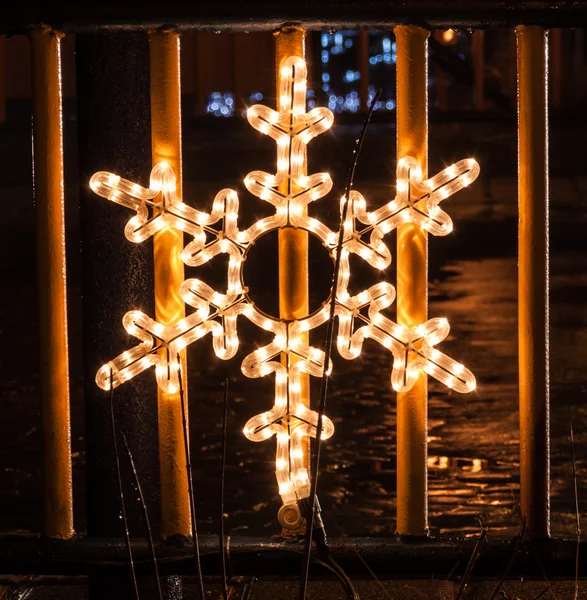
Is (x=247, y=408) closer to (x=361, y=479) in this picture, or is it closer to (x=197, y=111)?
(x=361, y=479)

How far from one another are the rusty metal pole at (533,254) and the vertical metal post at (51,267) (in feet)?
3.80

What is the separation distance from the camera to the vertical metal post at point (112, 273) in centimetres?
300

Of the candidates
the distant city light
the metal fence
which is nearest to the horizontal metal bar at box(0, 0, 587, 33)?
the metal fence

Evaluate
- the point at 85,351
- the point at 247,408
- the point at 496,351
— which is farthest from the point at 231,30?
the point at 496,351

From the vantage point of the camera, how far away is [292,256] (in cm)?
290

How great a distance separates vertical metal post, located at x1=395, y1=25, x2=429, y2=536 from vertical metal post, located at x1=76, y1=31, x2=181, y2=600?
2.18ft

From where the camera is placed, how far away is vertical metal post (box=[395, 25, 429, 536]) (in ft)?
9.39

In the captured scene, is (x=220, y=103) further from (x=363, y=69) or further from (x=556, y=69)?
(x=556, y=69)

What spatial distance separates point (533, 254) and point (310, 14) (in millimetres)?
815

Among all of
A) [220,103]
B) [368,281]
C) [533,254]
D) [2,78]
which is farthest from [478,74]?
[533,254]

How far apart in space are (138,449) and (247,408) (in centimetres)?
439

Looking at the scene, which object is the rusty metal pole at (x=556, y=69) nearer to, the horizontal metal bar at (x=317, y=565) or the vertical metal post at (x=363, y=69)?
the vertical metal post at (x=363, y=69)

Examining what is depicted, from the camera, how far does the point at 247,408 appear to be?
7488mm

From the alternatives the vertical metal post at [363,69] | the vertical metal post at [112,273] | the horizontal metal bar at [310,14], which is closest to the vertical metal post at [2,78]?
the vertical metal post at [363,69]
